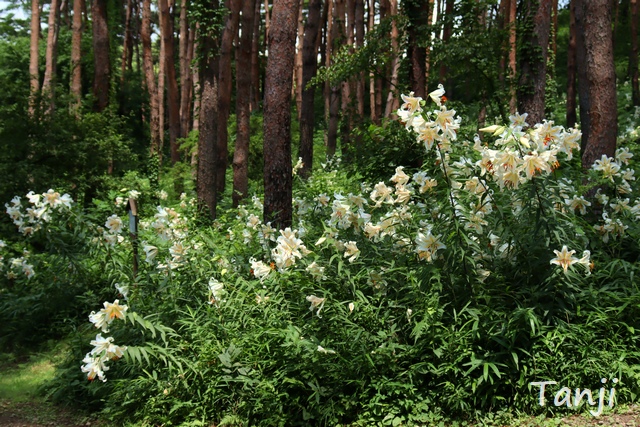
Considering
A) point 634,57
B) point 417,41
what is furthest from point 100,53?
point 634,57

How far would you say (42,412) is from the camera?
5613 mm

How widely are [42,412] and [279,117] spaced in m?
3.89

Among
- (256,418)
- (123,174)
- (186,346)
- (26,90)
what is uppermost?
(26,90)

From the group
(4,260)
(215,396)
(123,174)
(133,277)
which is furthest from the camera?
(123,174)

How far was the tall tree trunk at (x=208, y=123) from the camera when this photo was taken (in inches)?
472

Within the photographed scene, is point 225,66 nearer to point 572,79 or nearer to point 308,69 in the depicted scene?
point 308,69

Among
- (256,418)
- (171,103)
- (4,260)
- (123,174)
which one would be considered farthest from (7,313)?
(171,103)

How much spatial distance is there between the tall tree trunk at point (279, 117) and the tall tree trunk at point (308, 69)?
560cm

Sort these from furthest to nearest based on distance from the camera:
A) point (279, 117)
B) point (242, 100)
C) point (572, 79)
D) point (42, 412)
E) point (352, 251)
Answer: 1. point (572, 79)
2. point (242, 100)
3. point (279, 117)
4. point (42, 412)
5. point (352, 251)

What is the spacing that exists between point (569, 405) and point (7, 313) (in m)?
6.64

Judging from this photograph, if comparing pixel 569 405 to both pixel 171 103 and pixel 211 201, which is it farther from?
pixel 171 103

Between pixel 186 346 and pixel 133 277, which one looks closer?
pixel 186 346

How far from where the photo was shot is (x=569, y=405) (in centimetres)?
430

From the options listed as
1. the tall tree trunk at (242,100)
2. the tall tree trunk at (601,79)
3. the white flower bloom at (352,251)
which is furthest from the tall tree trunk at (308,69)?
the white flower bloom at (352,251)
